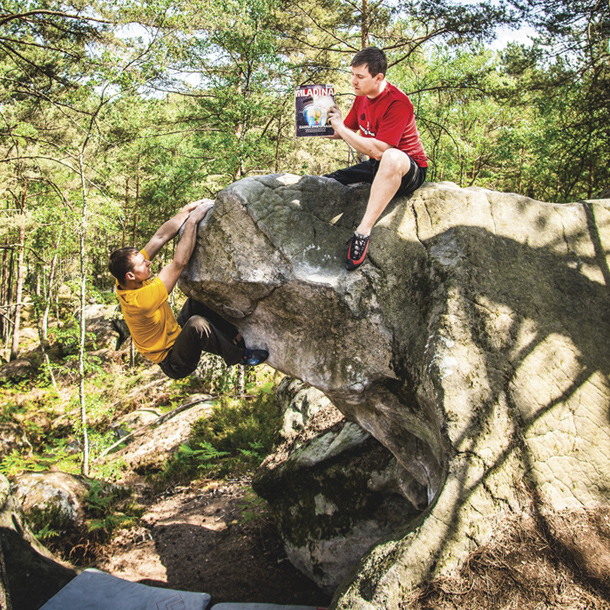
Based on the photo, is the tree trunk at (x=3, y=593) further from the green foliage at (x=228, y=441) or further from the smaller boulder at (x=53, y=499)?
the green foliage at (x=228, y=441)

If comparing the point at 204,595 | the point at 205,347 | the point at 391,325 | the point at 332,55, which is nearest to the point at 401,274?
the point at 391,325

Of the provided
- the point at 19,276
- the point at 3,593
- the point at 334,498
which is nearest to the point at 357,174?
the point at 334,498

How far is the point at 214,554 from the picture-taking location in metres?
6.96

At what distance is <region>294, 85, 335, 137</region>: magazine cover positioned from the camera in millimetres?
4211

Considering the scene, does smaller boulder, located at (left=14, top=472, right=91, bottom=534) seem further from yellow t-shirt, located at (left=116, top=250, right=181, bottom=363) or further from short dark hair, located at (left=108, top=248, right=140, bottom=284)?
short dark hair, located at (left=108, top=248, right=140, bottom=284)

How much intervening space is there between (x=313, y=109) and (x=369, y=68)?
608 mm

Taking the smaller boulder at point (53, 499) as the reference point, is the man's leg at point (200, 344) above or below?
above

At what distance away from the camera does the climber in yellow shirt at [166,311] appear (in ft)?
15.5

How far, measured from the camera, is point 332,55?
12.9 meters

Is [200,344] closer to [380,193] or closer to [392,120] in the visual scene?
[380,193]

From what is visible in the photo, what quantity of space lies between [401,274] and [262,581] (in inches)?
192

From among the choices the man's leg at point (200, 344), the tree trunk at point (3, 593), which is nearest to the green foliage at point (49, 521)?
the tree trunk at point (3, 593)

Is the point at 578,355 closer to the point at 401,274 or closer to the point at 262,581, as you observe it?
the point at 401,274

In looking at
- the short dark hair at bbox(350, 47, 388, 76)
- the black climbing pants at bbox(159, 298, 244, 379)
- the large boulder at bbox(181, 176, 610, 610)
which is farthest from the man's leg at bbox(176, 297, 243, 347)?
the short dark hair at bbox(350, 47, 388, 76)
